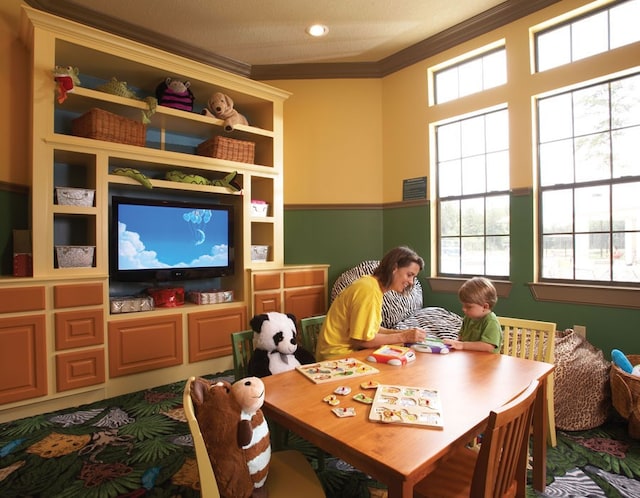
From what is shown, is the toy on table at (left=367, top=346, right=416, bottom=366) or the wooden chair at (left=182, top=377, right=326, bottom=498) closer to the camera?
the wooden chair at (left=182, top=377, right=326, bottom=498)

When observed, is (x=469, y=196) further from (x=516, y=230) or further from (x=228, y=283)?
(x=228, y=283)

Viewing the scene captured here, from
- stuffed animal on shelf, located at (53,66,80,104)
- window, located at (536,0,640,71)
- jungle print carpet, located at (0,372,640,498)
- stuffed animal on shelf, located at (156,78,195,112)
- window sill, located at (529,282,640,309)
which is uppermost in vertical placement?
window, located at (536,0,640,71)

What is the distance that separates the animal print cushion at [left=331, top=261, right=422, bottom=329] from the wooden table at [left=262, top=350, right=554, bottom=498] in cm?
168

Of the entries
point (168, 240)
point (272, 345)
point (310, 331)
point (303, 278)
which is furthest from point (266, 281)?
point (272, 345)

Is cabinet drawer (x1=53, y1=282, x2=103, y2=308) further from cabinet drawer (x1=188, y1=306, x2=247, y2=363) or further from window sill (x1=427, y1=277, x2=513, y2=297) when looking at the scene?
window sill (x1=427, y1=277, x2=513, y2=297)

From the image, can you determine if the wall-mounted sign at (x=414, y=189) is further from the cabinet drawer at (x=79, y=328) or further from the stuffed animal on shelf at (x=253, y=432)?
the stuffed animal on shelf at (x=253, y=432)

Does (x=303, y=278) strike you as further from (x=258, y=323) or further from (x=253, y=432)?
(x=253, y=432)

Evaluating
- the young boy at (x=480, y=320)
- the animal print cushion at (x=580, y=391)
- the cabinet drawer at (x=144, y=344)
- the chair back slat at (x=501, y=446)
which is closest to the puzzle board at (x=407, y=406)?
the chair back slat at (x=501, y=446)

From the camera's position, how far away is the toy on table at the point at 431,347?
1.90 meters

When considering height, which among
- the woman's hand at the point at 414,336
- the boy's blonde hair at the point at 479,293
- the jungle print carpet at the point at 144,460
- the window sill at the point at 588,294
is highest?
the boy's blonde hair at the point at 479,293

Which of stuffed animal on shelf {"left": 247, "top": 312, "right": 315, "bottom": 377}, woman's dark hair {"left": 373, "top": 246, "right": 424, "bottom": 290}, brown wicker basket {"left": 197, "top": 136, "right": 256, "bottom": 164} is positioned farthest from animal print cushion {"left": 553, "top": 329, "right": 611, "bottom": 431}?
brown wicker basket {"left": 197, "top": 136, "right": 256, "bottom": 164}

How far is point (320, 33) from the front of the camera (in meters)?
3.77

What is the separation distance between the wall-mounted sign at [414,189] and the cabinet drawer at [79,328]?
320 cm

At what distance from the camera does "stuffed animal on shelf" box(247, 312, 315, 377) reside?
84.3 inches
